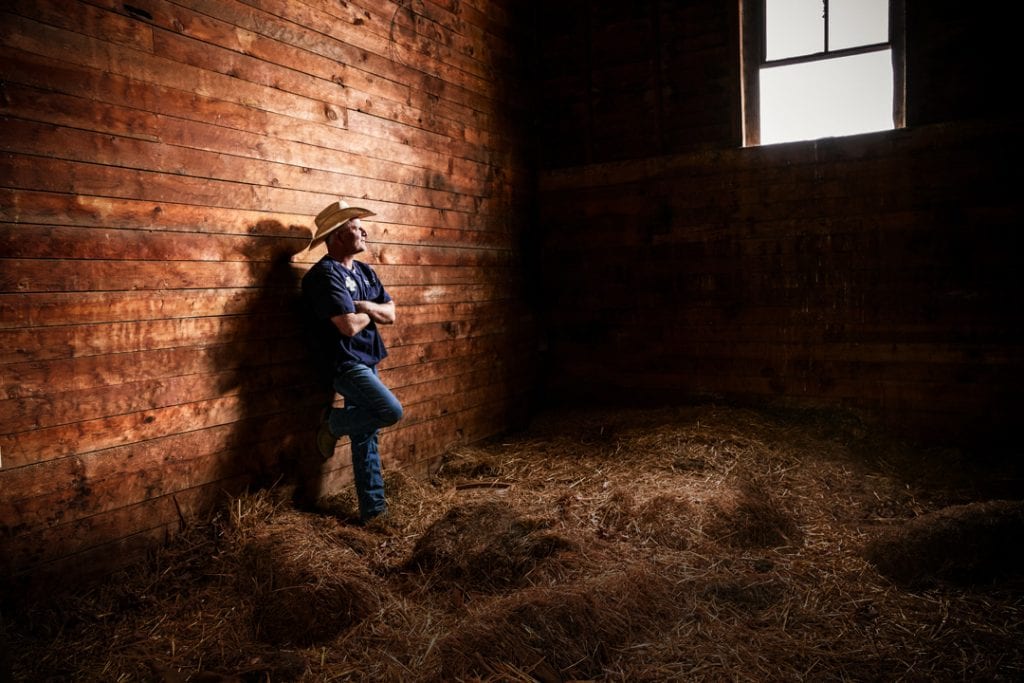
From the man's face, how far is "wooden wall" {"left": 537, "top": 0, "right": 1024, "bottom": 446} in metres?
2.71

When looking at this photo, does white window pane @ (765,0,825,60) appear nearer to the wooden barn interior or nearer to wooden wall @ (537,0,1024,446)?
the wooden barn interior

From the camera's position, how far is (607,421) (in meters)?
5.25

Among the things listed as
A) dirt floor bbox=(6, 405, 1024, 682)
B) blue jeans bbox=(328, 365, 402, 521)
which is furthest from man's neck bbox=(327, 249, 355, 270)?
dirt floor bbox=(6, 405, 1024, 682)

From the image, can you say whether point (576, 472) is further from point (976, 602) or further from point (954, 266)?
point (954, 266)

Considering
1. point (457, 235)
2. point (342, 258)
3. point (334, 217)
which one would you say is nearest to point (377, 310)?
point (342, 258)

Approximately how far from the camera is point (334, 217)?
3451 mm

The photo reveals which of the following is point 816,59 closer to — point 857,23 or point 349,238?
point 857,23

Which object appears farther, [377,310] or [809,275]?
[809,275]

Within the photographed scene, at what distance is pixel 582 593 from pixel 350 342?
5.97 ft

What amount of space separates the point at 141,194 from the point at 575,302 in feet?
12.4

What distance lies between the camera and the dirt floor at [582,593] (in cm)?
224

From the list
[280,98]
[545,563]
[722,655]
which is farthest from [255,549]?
[280,98]

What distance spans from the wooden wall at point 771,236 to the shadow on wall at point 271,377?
285cm

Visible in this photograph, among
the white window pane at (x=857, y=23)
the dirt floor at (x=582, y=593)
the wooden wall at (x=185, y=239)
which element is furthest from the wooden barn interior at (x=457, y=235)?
the dirt floor at (x=582, y=593)
